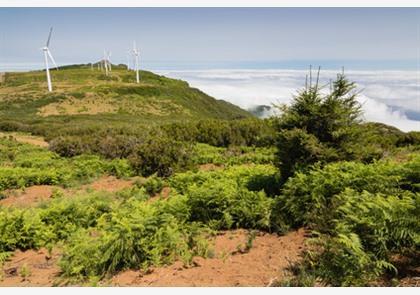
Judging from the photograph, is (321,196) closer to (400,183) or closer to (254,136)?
(400,183)

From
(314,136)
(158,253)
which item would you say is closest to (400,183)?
(314,136)

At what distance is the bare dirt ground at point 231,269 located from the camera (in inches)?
216

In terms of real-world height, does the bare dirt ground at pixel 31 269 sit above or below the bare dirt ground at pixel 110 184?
above

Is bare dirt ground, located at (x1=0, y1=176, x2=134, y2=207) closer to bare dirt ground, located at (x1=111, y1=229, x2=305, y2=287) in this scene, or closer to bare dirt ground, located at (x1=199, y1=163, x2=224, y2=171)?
bare dirt ground, located at (x1=199, y1=163, x2=224, y2=171)

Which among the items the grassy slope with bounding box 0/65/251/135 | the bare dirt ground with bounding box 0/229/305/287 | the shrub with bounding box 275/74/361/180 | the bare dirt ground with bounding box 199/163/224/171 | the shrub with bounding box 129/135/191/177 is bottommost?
the grassy slope with bounding box 0/65/251/135

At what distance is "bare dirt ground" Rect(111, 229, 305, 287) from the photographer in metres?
5.49

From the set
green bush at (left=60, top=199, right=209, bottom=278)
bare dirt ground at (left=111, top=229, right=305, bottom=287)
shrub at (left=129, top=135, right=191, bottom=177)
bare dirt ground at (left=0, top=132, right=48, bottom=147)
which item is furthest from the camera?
bare dirt ground at (left=0, top=132, right=48, bottom=147)

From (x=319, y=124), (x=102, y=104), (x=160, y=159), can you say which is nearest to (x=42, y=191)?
(x=160, y=159)

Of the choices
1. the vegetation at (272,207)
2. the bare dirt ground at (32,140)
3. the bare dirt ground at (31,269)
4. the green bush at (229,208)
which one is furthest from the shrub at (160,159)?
the bare dirt ground at (32,140)

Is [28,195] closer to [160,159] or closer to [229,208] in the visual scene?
[160,159]

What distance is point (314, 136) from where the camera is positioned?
1004cm

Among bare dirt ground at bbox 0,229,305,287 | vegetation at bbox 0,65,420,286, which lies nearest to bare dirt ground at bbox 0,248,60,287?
bare dirt ground at bbox 0,229,305,287

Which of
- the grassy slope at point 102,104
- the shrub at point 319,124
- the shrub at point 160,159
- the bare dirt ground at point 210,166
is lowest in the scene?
the grassy slope at point 102,104

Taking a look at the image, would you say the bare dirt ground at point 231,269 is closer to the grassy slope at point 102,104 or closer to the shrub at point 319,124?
the shrub at point 319,124
